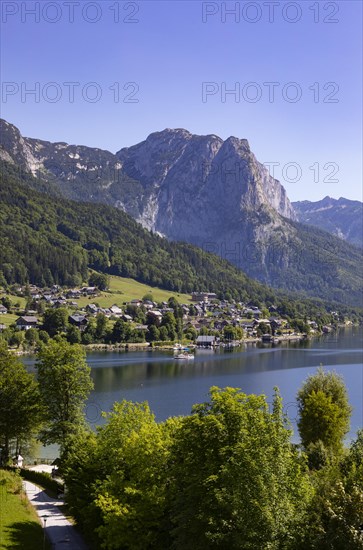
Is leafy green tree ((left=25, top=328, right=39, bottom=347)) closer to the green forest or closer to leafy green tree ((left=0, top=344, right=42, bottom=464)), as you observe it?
leafy green tree ((left=0, top=344, right=42, bottom=464))

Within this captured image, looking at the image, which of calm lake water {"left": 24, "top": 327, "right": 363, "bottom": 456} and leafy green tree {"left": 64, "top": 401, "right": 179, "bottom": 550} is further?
calm lake water {"left": 24, "top": 327, "right": 363, "bottom": 456}

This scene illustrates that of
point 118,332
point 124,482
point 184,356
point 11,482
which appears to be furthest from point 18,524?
point 118,332

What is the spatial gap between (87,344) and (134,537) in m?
134

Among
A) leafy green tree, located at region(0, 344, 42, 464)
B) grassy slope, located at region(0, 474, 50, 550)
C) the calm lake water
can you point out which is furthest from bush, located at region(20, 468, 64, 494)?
the calm lake water

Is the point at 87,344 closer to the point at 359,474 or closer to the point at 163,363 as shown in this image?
the point at 163,363

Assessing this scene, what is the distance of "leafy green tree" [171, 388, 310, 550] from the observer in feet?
69.4

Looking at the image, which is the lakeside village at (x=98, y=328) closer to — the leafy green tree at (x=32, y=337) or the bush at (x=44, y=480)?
the leafy green tree at (x=32, y=337)

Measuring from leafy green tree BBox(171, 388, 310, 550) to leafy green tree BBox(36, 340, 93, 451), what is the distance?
63.0 feet

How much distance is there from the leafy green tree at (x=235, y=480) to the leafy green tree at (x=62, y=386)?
1922 centimetres

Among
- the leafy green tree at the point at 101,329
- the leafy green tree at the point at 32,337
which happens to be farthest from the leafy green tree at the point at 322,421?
the leafy green tree at the point at 101,329

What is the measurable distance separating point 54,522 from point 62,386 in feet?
41.9

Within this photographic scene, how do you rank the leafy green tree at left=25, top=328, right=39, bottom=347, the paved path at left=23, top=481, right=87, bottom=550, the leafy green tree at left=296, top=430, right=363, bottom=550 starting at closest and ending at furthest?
1. the leafy green tree at left=296, top=430, right=363, bottom=550
2. the paved path at left=23, top=481, right=87, bottom=550
3. the leafy green tree at left=25, top=328, right=39, bottom=347

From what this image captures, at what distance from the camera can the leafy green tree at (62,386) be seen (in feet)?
143

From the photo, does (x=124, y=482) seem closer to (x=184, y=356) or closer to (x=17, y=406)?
(x=17, y=406)
